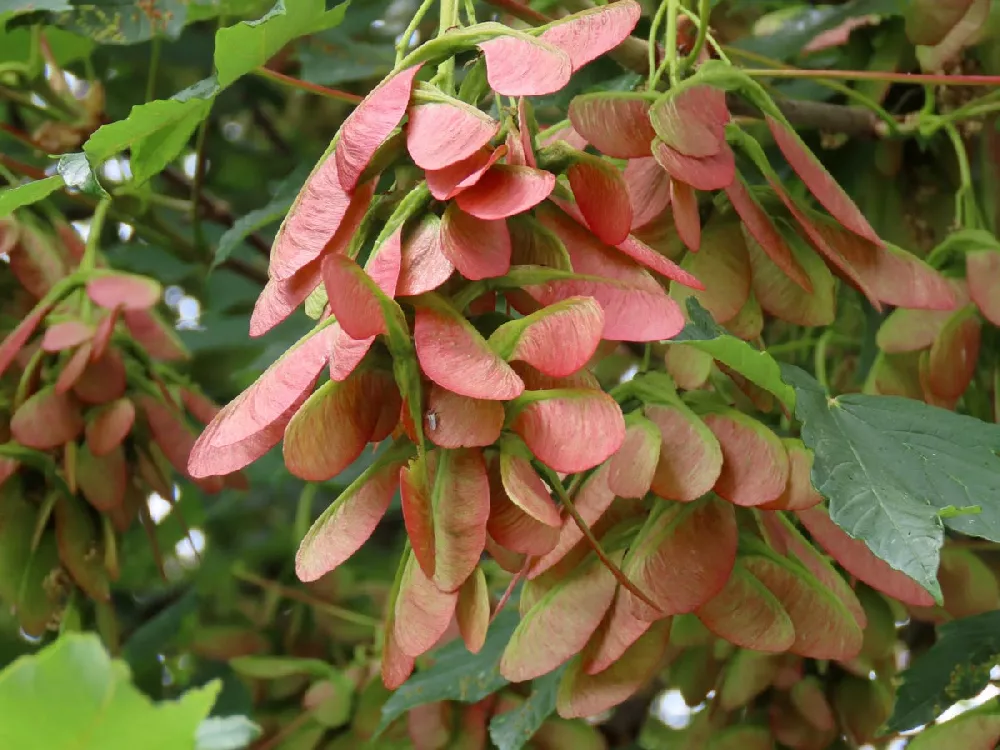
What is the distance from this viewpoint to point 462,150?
1.72ft

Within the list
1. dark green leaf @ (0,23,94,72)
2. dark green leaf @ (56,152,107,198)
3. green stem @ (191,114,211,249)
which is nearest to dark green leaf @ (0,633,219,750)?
dark green leaf @ (56,152,107,198)

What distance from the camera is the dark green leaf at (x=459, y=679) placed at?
3.39ft

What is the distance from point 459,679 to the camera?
106 centimetres

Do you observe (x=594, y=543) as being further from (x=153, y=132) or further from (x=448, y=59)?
(x=153, y=132)

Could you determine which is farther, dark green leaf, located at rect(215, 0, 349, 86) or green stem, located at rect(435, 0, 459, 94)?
dark green leaf, located at rect(215, 0, 349, 86)

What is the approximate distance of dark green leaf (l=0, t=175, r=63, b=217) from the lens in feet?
2.43

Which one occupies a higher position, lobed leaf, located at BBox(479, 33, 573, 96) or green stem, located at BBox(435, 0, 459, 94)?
lobed leaf, located at BBox(479, 33, 573, 96)

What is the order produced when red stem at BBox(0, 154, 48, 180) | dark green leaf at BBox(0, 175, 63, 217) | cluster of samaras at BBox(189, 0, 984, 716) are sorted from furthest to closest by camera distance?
1. red stem at BBox(0, 154, 48, 180)
2. dark green leaf at BBox(0, 175, 63, 217)
3. cluster of samaras at BBox(189, 0, 984, 716)

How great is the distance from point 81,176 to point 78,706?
1.61 ft

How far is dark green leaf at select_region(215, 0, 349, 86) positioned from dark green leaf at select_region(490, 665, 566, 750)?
1.59 feet

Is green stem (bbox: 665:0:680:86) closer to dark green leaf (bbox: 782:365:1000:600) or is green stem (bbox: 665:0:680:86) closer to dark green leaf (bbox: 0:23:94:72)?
dark green leaf (bbox: 782:365:1000:600)

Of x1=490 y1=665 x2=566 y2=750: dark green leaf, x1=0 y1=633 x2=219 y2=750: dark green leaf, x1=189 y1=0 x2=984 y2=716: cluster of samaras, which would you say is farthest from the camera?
x1=490 y1=665 x2=566 y2=750: dark green leaf

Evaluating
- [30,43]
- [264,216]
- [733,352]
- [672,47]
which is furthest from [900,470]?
[30,43]

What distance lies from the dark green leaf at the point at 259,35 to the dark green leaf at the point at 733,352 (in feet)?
1.08
